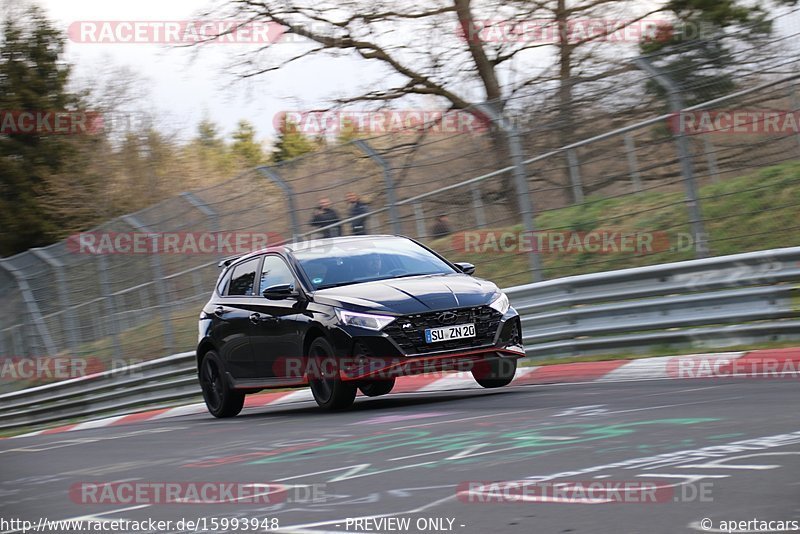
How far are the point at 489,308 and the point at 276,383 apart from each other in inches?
86.9

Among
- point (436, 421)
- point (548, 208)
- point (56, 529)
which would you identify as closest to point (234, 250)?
point (548, 208)

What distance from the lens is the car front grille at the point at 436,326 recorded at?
9.98 metres

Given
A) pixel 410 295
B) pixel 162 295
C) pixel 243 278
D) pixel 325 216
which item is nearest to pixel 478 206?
pixel 325 216

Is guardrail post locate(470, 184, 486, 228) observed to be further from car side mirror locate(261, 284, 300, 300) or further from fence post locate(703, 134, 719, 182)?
car side mirror locate(261, 284, 300, 300)

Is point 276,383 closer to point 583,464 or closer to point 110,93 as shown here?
point 583,464

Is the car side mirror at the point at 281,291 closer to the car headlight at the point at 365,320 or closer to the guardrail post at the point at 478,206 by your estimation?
the car headlight at the point at 365,320

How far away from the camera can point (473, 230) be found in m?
14.8

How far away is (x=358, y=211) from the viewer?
627 inches

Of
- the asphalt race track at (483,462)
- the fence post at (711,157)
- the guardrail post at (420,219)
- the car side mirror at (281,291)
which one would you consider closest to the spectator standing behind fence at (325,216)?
the guardrail post at (420,219)

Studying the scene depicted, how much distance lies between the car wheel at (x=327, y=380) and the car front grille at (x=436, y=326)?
0.62m

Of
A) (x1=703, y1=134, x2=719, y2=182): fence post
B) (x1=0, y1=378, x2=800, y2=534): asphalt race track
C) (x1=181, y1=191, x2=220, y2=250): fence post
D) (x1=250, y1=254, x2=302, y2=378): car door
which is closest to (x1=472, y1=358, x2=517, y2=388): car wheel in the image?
(x1=0, y1=378, x2=800, y2=534): asphalt race track

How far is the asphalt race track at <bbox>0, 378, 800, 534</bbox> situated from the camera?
4.95 m

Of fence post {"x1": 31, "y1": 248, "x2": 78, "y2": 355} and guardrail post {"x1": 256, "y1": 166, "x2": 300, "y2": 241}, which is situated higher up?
guardrail post {"x1": 256, "y1": 166, "x2": 300, "y2": 241}

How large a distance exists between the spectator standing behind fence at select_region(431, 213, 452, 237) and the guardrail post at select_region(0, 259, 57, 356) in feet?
37.4
